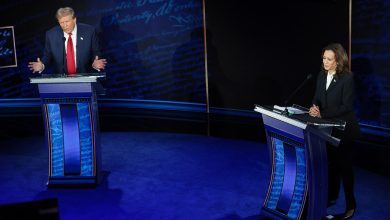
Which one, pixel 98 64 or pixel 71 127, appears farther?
pixel 71 127

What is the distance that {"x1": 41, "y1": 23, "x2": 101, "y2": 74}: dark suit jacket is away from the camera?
4.77 metres

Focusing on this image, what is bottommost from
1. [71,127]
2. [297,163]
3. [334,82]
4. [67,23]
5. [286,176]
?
[286,176]

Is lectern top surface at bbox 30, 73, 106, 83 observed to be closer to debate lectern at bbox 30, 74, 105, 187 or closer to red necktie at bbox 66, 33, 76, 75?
debate lectern at bbox 30, 74, 105, 187

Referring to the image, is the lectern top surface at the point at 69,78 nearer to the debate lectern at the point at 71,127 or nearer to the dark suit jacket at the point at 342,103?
the debate lectern at the point at 71,127

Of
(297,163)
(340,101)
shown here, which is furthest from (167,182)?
(340,101)

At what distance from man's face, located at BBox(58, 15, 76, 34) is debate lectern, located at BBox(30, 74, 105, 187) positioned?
46 centimetres

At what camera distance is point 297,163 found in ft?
11.9

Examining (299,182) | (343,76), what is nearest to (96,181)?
(299,182)

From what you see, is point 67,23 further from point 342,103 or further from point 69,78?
point 342,103

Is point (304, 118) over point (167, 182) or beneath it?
over

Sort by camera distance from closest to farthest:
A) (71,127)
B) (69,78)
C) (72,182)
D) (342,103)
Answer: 1. (342,103)
2. (69,78)
3. (71,127)
4. (72,182)

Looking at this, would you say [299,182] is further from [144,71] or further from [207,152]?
[144,71]

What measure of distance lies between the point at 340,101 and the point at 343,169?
20.1 inches

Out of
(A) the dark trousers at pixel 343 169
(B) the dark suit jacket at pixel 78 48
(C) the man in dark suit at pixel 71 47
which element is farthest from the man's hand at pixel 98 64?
(A) the dark trousers at pixel 343 169
